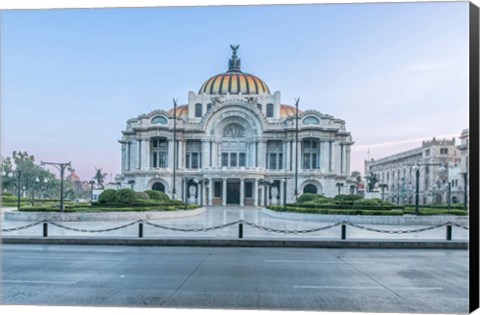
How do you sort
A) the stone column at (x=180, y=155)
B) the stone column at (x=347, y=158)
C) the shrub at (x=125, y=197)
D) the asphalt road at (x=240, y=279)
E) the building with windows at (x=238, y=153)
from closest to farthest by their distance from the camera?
the asphalt road at (x=240, y=279), the shrub at (x=125, y=197), the building with windows at (x=238, y=153), the stone column at (x=180, y=155), the stone column at (x=347, y=158)

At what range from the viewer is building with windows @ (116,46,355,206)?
198 ft

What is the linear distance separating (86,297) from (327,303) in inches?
174

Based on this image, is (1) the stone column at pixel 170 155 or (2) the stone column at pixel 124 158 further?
(2) the stone column at pixel 124 158

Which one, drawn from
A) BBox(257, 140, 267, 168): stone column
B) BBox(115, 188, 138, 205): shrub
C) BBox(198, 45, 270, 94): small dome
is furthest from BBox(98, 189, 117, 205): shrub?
BBox(198, 45, 270, 94): small dome

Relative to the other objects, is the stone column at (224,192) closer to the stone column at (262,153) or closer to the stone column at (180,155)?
the stone column at (262,153)

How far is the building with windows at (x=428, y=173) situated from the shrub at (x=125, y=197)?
3608 centimetres

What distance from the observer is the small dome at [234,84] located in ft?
234

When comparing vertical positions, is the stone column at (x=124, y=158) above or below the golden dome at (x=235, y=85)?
below

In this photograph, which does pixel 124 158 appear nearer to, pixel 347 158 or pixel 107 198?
pixel 347 158

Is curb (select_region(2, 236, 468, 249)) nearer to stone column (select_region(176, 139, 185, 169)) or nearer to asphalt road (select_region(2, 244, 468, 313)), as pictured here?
asphalt road (select_region(2, 244, 468, 313))

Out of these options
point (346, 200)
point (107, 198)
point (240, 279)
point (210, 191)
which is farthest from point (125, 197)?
point (210, 191)

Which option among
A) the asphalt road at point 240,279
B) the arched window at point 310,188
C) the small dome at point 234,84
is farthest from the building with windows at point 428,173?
the asphalt road at point 240,279

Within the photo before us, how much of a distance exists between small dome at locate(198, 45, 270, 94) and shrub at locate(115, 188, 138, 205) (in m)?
44.1

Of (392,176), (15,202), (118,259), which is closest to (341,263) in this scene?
(118,259)
